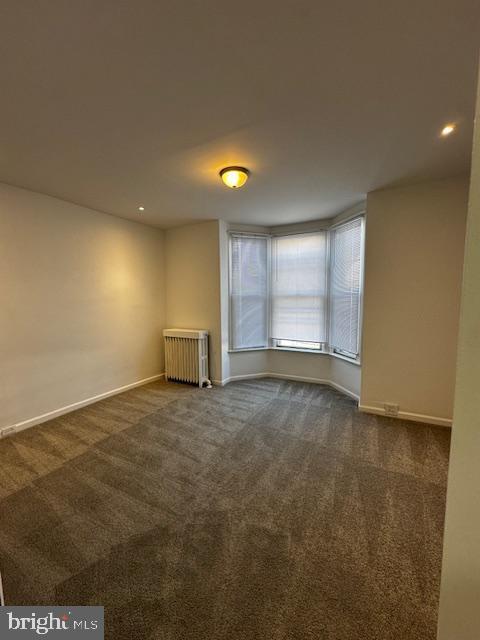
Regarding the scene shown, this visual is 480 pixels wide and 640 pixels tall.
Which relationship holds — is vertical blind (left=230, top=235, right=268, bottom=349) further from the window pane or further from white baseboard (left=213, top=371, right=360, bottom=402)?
white baseboard (left=213, top=371, right=360, bottom=402)

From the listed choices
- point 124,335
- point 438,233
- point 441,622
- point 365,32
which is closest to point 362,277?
point 438,233

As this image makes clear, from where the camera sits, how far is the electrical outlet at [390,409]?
300 centimetres

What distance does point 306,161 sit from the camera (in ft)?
7.31

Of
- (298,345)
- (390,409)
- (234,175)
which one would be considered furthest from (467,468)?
(298,345)

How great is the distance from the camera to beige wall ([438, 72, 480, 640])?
1.65 ft

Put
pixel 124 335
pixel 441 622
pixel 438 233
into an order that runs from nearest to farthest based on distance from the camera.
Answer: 1. pixel 441 622
2. pixel 438 233
3. pixel 124 335

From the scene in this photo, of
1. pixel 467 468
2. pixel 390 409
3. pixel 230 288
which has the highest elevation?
pixel 230 288

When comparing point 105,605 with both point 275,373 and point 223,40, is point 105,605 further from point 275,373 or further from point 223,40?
point 275,373

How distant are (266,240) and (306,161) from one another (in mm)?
2111

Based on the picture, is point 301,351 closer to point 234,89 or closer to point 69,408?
point 69,408

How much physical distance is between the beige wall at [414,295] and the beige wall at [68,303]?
128 inches

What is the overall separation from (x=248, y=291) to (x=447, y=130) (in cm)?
292

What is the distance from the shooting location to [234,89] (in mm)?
1465

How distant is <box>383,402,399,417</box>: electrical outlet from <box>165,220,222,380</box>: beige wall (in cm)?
228
